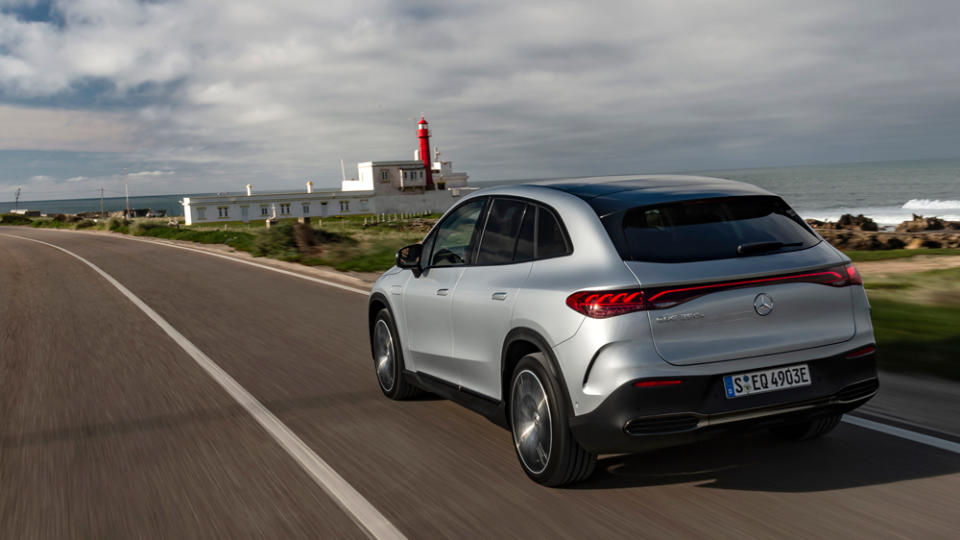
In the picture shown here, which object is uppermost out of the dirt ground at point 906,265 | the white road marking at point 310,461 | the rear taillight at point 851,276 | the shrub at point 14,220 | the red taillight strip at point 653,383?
the shrub at point 14,220

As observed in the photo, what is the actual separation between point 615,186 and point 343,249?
1701cm

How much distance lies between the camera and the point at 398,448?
210 inches

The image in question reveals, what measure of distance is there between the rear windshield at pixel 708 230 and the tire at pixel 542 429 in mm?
806

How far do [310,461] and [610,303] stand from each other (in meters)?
2.29

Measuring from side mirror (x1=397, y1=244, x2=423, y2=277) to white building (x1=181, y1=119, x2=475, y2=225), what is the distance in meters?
87.5

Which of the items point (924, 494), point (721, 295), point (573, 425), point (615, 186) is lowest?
point (924, 494)

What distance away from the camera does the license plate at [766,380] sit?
3990mm

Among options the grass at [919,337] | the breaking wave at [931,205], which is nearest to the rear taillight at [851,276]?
the grass at [919,337]

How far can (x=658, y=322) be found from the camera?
12.8 ft

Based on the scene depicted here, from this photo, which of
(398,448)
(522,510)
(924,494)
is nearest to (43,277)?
(398,448)

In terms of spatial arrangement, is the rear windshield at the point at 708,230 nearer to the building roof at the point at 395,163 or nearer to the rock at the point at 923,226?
the rock at the point at 923,226

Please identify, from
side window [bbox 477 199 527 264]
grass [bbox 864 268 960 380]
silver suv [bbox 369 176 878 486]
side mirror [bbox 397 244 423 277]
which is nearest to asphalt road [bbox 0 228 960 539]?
silver suv [bbox 369 176 878 486]

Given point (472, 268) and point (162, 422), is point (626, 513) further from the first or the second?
point (162, 422)

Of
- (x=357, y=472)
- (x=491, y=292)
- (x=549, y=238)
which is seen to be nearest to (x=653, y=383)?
(x=549, y=238)
